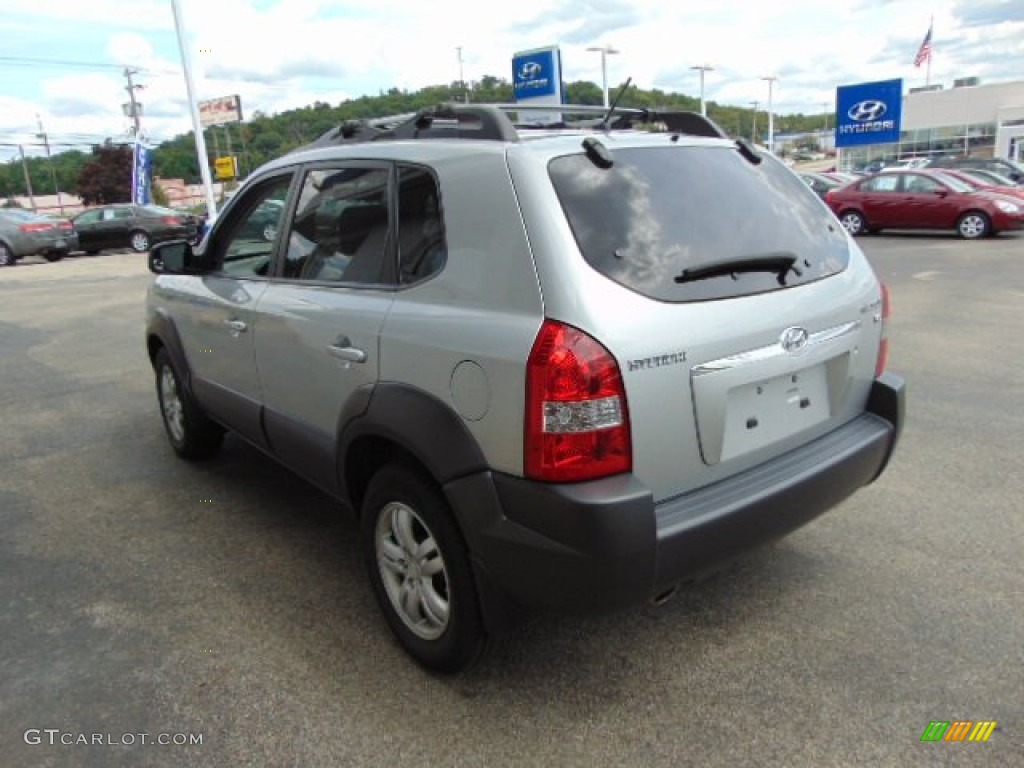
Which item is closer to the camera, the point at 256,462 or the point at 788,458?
the point at 788,458

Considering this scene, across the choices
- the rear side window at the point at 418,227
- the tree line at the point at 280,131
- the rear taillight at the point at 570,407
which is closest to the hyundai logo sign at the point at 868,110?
the tree line at the point at 280,131

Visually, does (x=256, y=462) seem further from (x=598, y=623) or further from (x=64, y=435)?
(x=598, y=623)

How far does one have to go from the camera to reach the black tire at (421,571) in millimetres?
2535

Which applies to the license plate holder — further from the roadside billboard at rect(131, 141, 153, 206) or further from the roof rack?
the roadside billboard at rect(131, 141, 153, 206)

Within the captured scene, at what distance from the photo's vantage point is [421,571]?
2.75 m

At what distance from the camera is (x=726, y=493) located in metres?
2.49

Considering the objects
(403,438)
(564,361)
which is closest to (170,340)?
(403,438)

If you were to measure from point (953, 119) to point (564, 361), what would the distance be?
71.2m

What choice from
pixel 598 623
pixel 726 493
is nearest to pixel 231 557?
pixel 598 623

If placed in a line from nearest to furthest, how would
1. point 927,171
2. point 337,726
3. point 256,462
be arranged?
point 337,726 < point 256,462 < point 927,171

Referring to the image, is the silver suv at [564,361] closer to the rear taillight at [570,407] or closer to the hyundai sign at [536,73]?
the rear taillight at [570,407]

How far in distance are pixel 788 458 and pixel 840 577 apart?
0.91 m

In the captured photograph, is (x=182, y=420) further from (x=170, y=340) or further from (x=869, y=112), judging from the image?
(x=869, y=112)

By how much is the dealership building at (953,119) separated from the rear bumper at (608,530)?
61.5m
